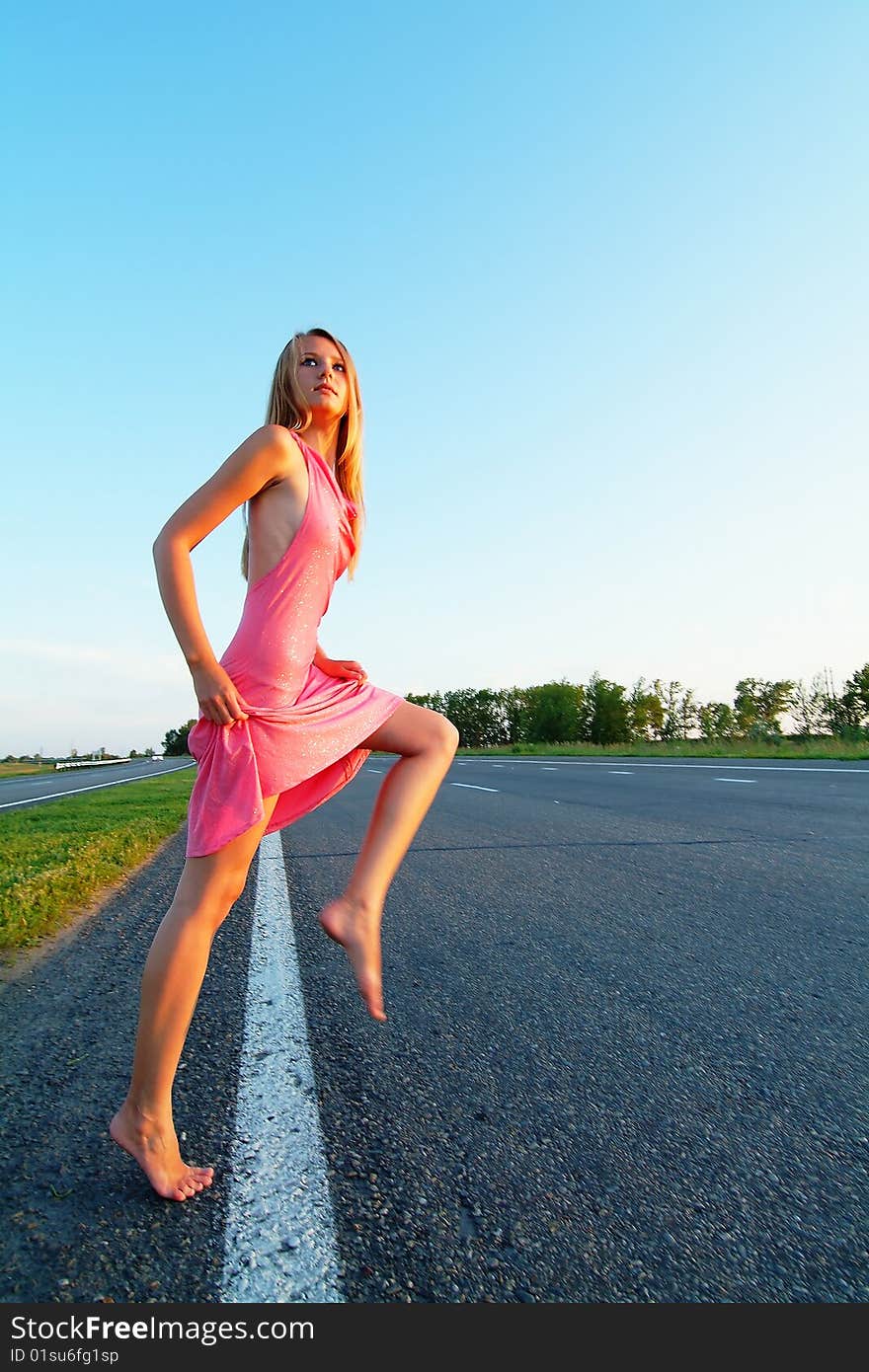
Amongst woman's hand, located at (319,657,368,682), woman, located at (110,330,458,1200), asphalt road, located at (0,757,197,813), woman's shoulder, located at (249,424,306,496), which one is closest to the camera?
woman, located at (110,330,458,1200)

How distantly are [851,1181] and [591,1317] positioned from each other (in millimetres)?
732

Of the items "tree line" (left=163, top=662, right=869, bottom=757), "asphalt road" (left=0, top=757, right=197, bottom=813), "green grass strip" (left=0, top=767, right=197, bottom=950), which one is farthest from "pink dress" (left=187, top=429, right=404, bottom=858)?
"tree line" (left=163, top=662, right=869, bottom=757)

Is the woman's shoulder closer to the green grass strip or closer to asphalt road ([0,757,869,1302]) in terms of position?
asphalt road ([0,757,869,1302])

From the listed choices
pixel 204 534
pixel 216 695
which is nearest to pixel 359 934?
pixel 216 695

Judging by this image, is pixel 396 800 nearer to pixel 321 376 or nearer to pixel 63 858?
pixel 321 376

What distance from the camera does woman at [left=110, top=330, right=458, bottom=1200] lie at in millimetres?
1864

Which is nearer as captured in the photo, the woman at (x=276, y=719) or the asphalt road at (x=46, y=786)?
the woman at (x=276, y=719)

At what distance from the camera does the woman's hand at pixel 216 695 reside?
1884 mm

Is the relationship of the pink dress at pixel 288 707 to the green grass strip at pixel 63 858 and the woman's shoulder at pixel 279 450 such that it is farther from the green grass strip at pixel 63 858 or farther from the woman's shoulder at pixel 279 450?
the green grass strip at pixel 63 858

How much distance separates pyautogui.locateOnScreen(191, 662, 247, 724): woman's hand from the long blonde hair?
386 millimetres

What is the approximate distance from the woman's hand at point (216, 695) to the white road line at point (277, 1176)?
94 cm

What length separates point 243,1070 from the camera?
2.38m

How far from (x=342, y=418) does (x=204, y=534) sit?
557 millimetres

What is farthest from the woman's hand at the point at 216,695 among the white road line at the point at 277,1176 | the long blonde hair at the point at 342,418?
the white road line at the point at 277,1176
